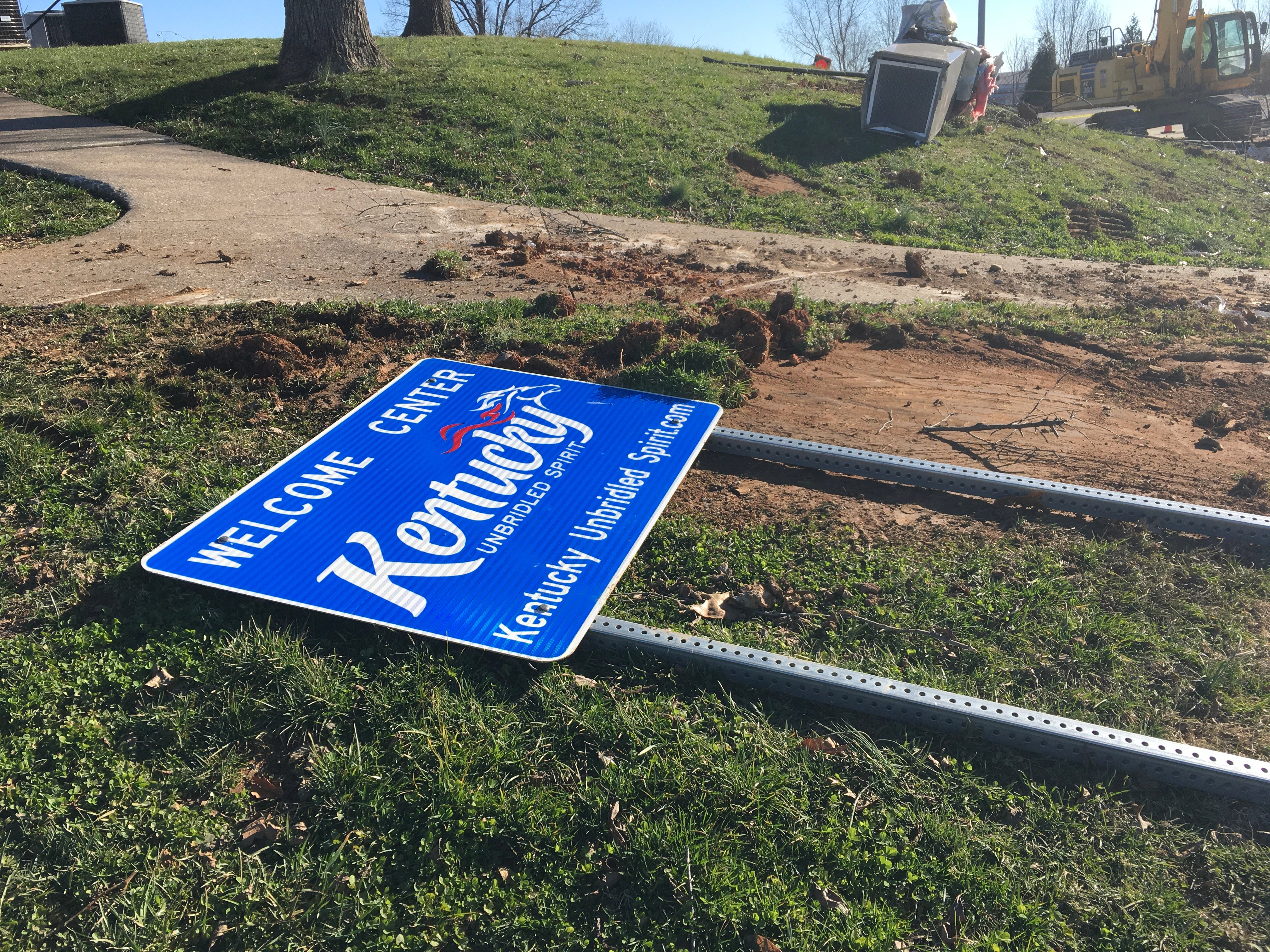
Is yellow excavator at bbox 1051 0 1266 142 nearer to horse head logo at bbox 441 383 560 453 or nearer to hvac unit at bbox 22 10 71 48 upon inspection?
horse head logo at bbox 441 383 560 453

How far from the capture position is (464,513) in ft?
11.7

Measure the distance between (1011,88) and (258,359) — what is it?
61.3 m

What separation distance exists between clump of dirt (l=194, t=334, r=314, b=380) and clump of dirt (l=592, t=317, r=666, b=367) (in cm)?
179

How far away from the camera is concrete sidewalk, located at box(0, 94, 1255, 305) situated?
639 centimetres

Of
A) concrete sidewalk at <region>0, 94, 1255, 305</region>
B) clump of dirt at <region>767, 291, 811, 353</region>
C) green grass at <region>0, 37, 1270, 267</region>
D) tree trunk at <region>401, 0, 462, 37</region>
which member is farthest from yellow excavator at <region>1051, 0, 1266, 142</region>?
clump of dirt at <region>767, 291, 811, 353</region>

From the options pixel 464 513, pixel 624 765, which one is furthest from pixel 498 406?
pixel 624 765

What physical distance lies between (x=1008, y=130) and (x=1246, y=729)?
14222 mm

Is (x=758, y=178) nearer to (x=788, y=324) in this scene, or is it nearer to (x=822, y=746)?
(x=788, y=324)

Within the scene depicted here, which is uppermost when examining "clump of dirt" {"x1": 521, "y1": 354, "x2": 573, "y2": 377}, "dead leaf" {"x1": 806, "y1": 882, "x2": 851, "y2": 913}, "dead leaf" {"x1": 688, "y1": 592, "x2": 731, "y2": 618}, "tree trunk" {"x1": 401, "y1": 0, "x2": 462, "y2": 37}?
"tree trunk" {"x1": 401, "y1": 0, "x2": 462, "y2": 37}

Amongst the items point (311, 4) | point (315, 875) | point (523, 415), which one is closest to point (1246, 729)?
point (315, 875)

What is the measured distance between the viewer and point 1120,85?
20875 mm

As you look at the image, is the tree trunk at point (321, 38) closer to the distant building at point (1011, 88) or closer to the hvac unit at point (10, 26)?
the hvac unit at point (10, 26)

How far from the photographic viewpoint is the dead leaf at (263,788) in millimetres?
2430

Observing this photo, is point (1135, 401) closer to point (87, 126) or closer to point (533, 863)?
point (533, 863)
